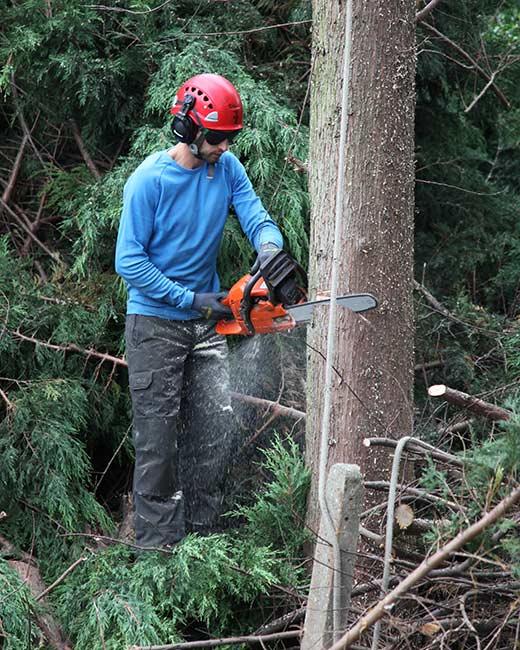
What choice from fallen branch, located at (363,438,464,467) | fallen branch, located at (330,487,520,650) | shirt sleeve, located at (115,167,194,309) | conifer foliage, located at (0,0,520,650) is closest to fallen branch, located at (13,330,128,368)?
conifer foliage, located at (0,0,520,650)

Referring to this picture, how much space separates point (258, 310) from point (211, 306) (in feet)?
0.87

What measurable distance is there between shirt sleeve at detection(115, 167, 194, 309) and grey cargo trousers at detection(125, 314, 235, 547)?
8.2 inches

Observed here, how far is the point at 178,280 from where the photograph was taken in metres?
4.68

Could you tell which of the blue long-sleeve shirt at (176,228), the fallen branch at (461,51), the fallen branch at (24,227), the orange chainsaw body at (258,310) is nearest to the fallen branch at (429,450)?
the orange chainsaw body at (258,310)

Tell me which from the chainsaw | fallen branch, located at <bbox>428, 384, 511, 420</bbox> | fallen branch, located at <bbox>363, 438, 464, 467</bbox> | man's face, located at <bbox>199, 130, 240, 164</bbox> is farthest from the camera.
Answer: man's face, located at <bbox>199, 130, 240, 164</bbox>

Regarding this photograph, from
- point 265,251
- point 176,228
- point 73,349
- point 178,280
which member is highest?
point 176,228

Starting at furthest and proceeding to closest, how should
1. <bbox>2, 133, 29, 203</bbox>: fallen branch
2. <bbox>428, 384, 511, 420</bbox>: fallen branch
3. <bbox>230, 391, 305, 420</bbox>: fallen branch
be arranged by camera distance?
<bbox>2, 133, 29, 203</bbox>: fallen branch → <bbox>230, 391, 305, 420</bbox>: fallen branch → <bbox>428, 384, 511, 420</bbox>: fallen branch

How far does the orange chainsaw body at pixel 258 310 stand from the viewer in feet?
14.2

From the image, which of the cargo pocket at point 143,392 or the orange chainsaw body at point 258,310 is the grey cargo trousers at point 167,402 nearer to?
the cargo pocket at point 143,392

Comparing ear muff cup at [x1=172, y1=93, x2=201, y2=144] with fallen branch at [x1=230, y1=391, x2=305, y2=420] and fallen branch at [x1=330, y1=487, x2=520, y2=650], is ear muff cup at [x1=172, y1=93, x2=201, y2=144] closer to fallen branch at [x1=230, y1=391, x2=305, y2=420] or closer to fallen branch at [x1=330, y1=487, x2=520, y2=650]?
fallen branch at [x1=230, y1=391, x2=305, y2=420]

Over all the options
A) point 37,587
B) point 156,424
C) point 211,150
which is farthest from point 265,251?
point 37,587

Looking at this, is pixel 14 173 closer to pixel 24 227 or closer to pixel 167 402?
pixel 24 227

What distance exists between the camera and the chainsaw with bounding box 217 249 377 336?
4.27 m

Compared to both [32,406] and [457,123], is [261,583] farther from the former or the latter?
[457,123]
